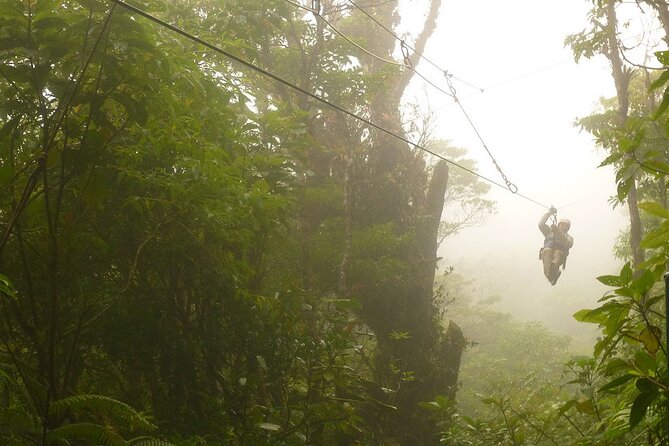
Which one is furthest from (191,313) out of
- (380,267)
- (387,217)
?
(387,217)

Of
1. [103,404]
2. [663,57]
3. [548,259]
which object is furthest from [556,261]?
[103,404]

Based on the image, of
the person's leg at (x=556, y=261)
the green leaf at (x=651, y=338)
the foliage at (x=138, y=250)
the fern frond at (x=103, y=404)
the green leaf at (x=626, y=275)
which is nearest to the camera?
the green leaf at (x=626, y=275)

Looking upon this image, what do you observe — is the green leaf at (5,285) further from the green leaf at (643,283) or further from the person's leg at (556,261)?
the person's leg at (556,261)

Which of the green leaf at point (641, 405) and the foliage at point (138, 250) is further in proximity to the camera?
the foliage at point (138, 250)

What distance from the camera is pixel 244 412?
122 inches

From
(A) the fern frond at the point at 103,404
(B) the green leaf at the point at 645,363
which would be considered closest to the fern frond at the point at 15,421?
(A) the fern frond at the point at 103,404

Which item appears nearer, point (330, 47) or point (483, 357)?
point (330, 47)

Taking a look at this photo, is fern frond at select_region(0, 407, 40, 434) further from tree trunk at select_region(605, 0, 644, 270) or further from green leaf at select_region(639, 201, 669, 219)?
tree trunk at select_region(605, 0, 644, 270)

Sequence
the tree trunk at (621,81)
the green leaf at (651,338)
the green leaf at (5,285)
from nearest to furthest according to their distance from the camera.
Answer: the green leaf at (5,285) < the green leaf at (651,338) < the tree trunk at (621,81)

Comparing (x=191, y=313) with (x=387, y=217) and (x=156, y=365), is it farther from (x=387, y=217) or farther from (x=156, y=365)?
(x=387, y=217)

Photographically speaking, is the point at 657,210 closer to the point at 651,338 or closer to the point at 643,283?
the point at 643,283

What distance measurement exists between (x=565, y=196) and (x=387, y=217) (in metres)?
60.6

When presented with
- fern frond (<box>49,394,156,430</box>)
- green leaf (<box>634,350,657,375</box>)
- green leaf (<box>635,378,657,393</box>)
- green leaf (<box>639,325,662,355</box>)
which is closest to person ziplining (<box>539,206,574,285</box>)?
green leaf (<box>639,325,662,355</box>)

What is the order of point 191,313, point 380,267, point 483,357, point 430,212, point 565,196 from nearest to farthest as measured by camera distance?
1. point 191,313
2. point 380,267
3. point 430,212
4. point 483,357
5. point 565,196
